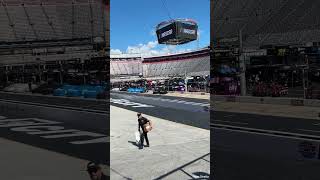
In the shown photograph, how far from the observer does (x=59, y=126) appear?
1591cm

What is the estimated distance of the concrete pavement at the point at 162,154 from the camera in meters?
8.45

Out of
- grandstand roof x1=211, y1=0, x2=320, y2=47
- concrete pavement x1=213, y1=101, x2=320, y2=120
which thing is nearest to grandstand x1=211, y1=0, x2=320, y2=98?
grandstand roof x1=211, y1=0, x2=320, y2=47

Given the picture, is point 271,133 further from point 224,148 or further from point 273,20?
point 273,20

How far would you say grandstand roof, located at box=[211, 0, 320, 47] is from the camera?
2730 cm

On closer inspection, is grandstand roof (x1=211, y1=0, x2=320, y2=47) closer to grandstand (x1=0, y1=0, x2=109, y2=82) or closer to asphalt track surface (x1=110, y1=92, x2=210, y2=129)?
asphalt track surface (x1=110, y1=92, x2=210, y2=129)

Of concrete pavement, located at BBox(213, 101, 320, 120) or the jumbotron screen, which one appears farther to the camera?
concrete pavement, located at BBox(213, 101, 320, 120)

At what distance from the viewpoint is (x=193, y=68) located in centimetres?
5534

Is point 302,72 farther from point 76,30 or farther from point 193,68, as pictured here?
point 193,68

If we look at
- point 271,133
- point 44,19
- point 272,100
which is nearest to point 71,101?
point 44,19

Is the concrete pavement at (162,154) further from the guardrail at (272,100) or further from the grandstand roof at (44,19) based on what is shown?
the guardrail at (272,100)

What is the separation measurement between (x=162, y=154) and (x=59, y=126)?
6518 millimetres

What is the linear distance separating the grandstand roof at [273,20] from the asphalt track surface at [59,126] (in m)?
11.5

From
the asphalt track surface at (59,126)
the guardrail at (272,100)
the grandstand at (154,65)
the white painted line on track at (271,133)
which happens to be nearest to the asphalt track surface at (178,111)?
the white painted line on track at (271,133)

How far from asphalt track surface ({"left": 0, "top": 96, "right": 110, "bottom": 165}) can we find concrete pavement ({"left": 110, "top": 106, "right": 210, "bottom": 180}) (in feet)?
1.31
